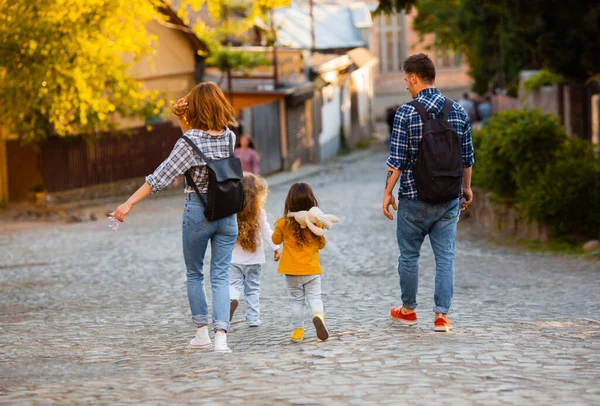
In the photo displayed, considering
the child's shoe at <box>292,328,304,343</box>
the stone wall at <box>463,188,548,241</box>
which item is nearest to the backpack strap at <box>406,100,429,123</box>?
the child's shoe at <box>292,328,304,343</box>

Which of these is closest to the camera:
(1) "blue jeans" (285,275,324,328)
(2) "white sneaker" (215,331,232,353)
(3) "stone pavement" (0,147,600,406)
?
(3) "stone pavement" (0,147,600,406)

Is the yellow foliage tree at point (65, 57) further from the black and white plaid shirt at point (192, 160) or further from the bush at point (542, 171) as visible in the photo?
the black and white plaid shirt at point (192, 160)

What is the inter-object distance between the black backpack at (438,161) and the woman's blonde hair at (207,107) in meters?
1.29

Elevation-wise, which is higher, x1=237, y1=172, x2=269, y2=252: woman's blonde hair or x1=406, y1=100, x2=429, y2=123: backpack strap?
x1=406, y1=100, x2=429, y2=123: backpack strap

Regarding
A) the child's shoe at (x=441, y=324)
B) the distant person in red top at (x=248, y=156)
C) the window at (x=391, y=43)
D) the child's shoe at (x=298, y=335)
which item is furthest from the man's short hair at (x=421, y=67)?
the window at (x=391, y=43)

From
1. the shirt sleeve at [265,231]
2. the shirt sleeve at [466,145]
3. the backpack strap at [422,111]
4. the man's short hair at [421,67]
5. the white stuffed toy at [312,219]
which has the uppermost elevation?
the man's short hair at [421,67]

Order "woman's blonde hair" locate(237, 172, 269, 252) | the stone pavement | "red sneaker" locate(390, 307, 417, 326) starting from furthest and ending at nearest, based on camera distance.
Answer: "woman's blonde hair" locate(237, 172, 269, 252) < "red sneaker" locate(390, 307, 417, 326) < the stone pavement

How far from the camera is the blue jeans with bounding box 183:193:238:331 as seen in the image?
6723 mm

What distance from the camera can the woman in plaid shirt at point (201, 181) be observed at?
21.9 feet

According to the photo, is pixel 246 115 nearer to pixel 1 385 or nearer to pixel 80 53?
pixel 80 53

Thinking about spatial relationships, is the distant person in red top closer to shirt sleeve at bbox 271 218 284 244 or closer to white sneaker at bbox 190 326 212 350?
shirt sleeve at bbox 271 218 284 244

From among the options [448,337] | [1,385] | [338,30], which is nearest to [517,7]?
[448,337]

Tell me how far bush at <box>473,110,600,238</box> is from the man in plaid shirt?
6.07 meters

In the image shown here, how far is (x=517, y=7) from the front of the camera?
15469 mm
